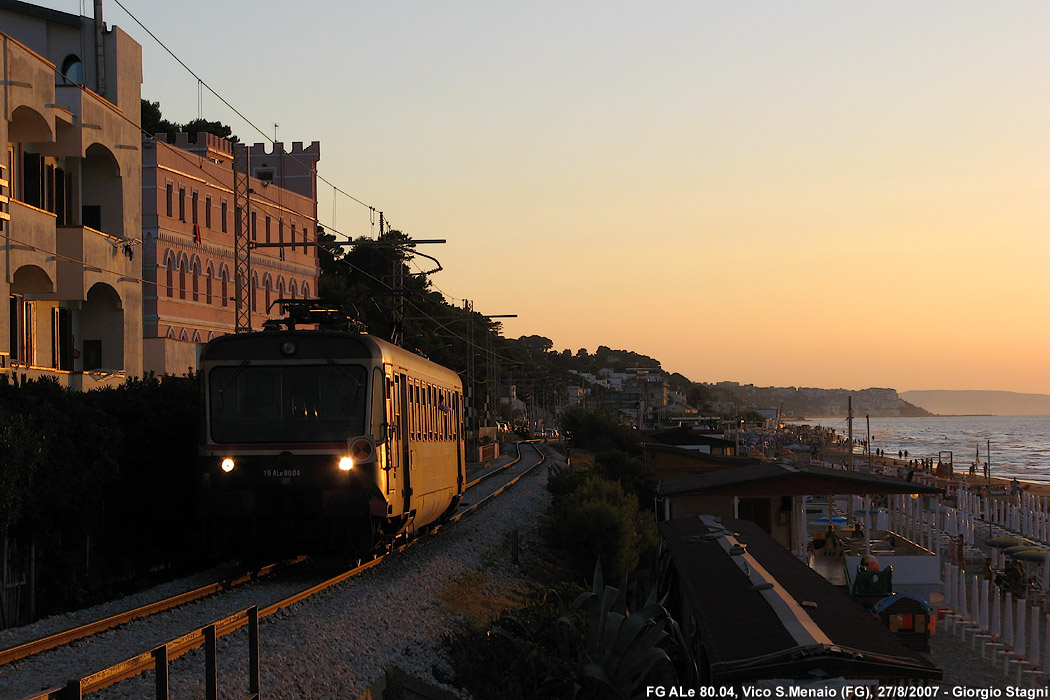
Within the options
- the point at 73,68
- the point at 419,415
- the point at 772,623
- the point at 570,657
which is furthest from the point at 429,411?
the point at 73,68

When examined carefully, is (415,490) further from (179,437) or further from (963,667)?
(963,667)

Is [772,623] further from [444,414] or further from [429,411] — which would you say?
[444,414]

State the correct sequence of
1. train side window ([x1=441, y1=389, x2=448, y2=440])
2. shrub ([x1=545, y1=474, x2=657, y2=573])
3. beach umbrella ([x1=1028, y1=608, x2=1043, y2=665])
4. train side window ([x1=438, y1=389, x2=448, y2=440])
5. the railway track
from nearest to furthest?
the railway track, train side window ([x1=438, y1=389, x2=448, y2=440]), train side window ([x1=441, y1=389, x2=448, y2=440]), beach umbrella ([x1=1028, y1=608, x2=1043, y2=665]), shrub ([x1=545, y1=474, x2=657, y2=573])

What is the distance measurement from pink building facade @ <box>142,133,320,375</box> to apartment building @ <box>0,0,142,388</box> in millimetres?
Result: 4371

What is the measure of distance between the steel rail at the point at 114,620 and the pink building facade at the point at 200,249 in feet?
60.4

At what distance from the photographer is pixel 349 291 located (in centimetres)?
7812

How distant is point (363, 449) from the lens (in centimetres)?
1473

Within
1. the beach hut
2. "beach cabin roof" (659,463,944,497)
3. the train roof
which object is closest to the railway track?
the train roof

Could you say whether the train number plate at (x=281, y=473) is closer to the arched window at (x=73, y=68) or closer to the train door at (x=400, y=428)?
the train door at (x=400, y=428)

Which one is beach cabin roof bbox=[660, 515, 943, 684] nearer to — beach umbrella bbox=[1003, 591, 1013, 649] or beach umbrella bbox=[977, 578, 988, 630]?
beach umbrella bbox=[1003, 591, 1013, 649]

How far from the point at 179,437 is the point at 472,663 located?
304 inches

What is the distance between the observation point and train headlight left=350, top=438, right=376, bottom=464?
1470 centimetres

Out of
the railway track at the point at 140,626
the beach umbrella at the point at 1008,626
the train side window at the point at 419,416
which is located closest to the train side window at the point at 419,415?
the train side window at the point at 419,416

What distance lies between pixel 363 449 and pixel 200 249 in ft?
111
